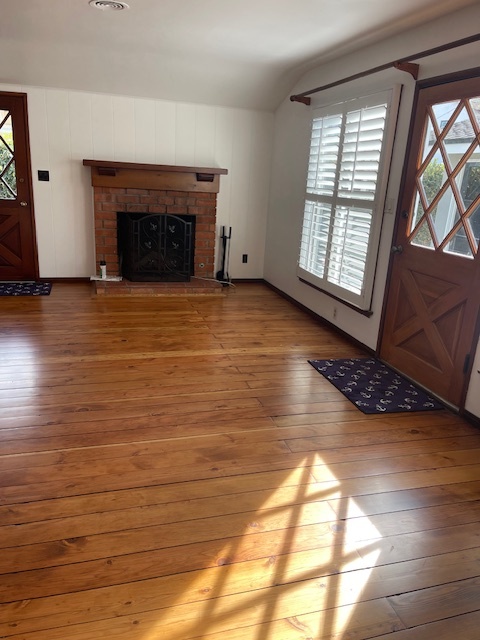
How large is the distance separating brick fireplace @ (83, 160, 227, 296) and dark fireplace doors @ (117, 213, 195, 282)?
104 mm

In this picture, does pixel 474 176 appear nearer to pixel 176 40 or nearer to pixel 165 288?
pixel 176 40

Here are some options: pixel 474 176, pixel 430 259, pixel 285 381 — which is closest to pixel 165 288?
pixel 285 381

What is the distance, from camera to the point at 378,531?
6.49ft

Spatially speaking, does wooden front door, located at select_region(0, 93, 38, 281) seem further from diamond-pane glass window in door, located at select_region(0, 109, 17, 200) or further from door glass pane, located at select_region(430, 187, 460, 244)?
door glass pane, located at select_region(430, 187, 460, 244)

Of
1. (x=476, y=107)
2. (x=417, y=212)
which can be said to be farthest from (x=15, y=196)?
(x=476, y=107)

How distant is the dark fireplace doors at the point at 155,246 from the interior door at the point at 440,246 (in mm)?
2861

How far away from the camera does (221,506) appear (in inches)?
81.1

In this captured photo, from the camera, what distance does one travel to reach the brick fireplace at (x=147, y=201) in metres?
5.37

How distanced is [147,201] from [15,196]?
1.46 meters

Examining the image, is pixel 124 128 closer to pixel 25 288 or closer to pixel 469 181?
pixel 25 288

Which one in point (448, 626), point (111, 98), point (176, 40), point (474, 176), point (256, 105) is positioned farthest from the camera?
point (256, 105)

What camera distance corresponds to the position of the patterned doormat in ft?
10.1

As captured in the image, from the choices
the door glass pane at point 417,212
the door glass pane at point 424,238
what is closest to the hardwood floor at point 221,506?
the door glass pane at point 424,238

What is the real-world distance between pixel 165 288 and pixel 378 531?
13.1 ft
